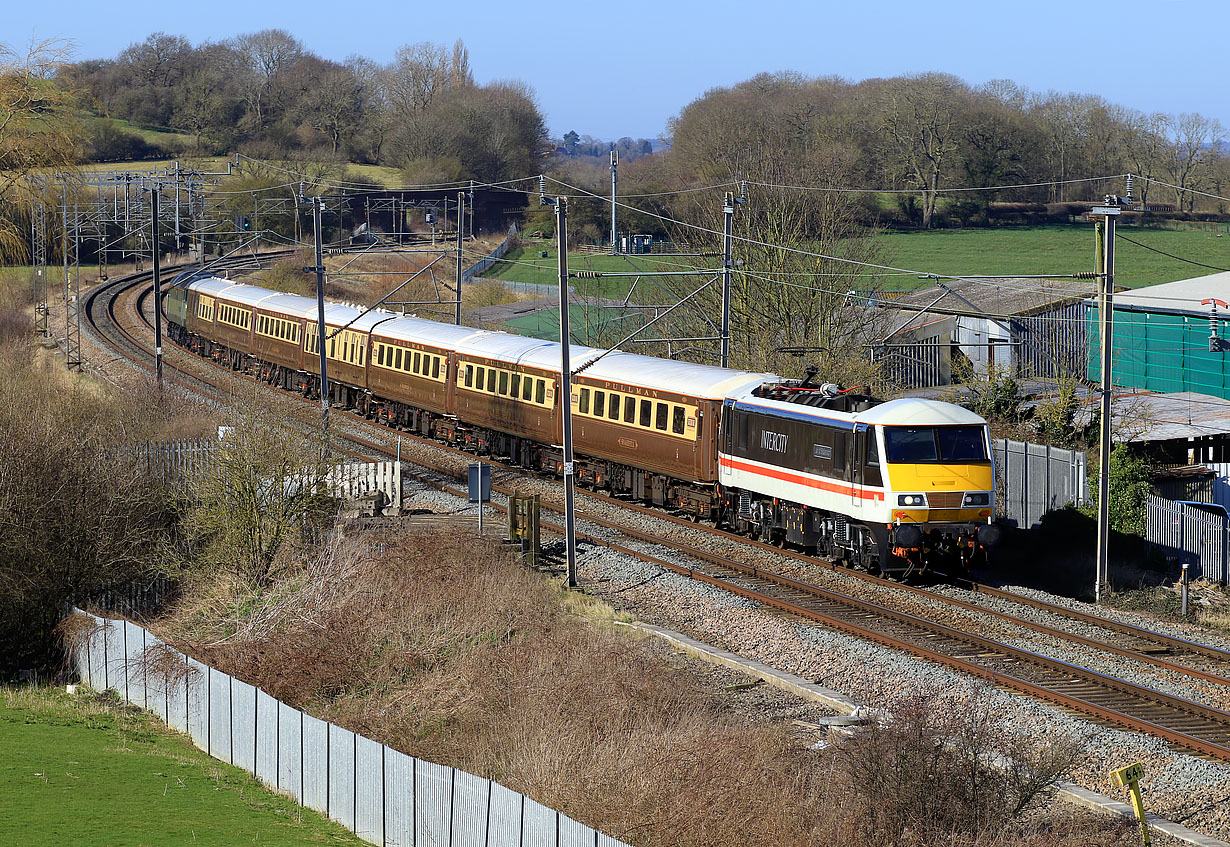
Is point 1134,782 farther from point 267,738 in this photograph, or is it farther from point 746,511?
point 746,511

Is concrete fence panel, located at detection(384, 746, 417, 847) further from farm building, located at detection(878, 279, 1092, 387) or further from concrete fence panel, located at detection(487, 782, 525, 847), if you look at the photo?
farm building, located at detection(878, 279, 1092, 387)

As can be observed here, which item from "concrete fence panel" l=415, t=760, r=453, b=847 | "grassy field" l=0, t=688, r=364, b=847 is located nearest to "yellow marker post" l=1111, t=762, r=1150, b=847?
"concrete fence panel" l=415, t=760, r=453, b=847

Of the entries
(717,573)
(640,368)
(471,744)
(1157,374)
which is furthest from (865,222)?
(471,744)

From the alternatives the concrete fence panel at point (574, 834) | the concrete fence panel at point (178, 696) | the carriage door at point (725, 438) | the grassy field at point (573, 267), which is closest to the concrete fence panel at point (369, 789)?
the concrete fence panel at point (574, 834)

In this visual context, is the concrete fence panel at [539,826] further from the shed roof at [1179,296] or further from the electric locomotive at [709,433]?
the shed roof at [1179,296]

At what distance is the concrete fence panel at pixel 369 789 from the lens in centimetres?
1330

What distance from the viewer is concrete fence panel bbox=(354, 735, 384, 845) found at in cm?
1330

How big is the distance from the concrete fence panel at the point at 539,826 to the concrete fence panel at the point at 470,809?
0.62m

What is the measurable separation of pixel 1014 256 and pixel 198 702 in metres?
72.0

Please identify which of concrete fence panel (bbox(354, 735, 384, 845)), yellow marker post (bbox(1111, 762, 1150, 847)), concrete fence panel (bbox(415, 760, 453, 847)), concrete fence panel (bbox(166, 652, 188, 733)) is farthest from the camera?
concrete fence panel (bbox(166, 652, 188, 733))

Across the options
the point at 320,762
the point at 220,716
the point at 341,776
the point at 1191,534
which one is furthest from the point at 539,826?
the point at 1191,534

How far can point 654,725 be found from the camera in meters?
14.2

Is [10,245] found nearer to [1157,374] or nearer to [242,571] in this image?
[242,571]

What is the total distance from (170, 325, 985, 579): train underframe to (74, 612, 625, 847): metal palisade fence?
969cm
